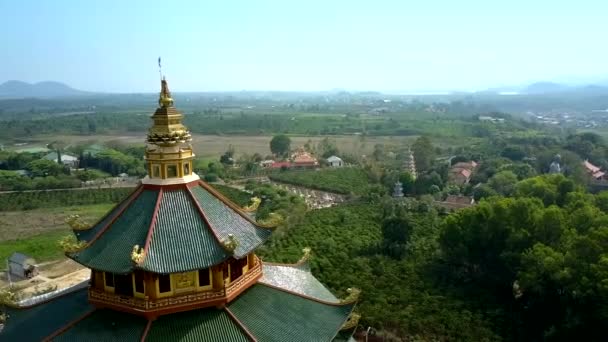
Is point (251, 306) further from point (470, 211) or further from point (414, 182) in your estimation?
point (414, 182)

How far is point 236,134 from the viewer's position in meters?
184

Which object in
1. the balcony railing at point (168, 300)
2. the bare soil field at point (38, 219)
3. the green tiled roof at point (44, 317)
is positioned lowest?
the bare soil field at point (38, 219)

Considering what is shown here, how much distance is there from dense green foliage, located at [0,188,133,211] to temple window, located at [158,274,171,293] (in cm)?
6402

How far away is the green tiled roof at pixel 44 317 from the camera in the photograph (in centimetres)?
1448

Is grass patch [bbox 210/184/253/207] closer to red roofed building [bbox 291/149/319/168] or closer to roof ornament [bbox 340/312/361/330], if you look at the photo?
red roofed building [bbox 291/149/319/168]

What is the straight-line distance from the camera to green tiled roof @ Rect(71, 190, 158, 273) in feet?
43.8

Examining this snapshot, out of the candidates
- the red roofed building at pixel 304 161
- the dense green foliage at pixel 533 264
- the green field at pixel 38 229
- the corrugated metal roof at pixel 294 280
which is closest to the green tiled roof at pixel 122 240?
the corrugated metal roof at pixel 294 280

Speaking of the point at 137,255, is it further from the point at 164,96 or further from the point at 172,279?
the point at 164,96

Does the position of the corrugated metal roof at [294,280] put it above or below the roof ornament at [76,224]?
below

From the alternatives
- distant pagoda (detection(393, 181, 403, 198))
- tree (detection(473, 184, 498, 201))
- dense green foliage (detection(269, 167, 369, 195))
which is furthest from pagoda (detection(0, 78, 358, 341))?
dense green foliage (detection(269, 167, 369, 195))

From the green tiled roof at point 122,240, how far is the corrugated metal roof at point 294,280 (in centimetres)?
449

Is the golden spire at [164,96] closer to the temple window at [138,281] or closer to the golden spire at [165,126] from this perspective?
the golden spire at [165,126]

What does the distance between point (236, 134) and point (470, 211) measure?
15330cm

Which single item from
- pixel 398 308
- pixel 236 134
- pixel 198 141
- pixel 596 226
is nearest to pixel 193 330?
pixel 398 308
